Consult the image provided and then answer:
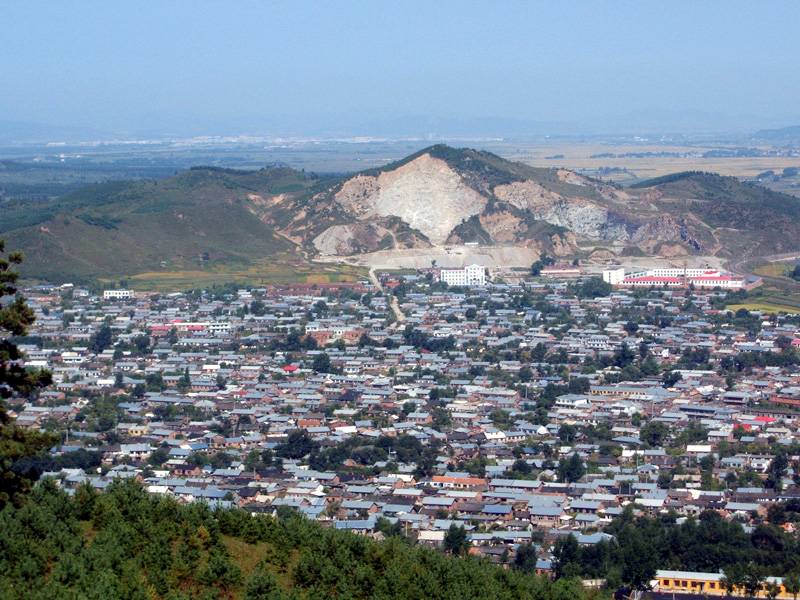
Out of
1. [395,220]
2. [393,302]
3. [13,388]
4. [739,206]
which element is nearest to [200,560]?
[13,388]

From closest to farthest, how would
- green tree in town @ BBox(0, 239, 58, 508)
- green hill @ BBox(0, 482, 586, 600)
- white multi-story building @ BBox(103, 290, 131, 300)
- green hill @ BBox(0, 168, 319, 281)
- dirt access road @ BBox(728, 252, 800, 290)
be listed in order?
green hill @ BBox(0, 482, 586, 600), green tree in town @ BBox(0, 239, 58, 508), white multi-story building @ BBox(103, 290, 131, 300), dirt access road @ BBox(728, 252, 800, 290), green hill @ BBox(0, 168, 319, 281)

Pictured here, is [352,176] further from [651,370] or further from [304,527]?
[304,527]

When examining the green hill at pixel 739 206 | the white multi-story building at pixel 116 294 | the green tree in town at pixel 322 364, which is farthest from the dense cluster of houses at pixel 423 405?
the green hill at pixel 739 206

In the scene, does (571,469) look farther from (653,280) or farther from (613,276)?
(653,280)

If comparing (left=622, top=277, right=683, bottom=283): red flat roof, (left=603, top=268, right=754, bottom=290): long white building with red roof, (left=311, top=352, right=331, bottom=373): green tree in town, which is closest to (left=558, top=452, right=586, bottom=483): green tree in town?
(left=311, top=352, right=331, bottom=373): green tree in town

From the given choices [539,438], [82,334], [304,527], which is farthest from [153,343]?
[304,527]

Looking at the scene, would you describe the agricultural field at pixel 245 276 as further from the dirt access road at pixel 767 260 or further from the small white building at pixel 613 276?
the dirt access road at pixel 767 260

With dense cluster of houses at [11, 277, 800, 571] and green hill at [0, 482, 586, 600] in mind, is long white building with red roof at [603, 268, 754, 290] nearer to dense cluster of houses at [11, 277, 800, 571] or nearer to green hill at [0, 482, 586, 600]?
dense cluster of houses at [11, 277, 800, 571]
